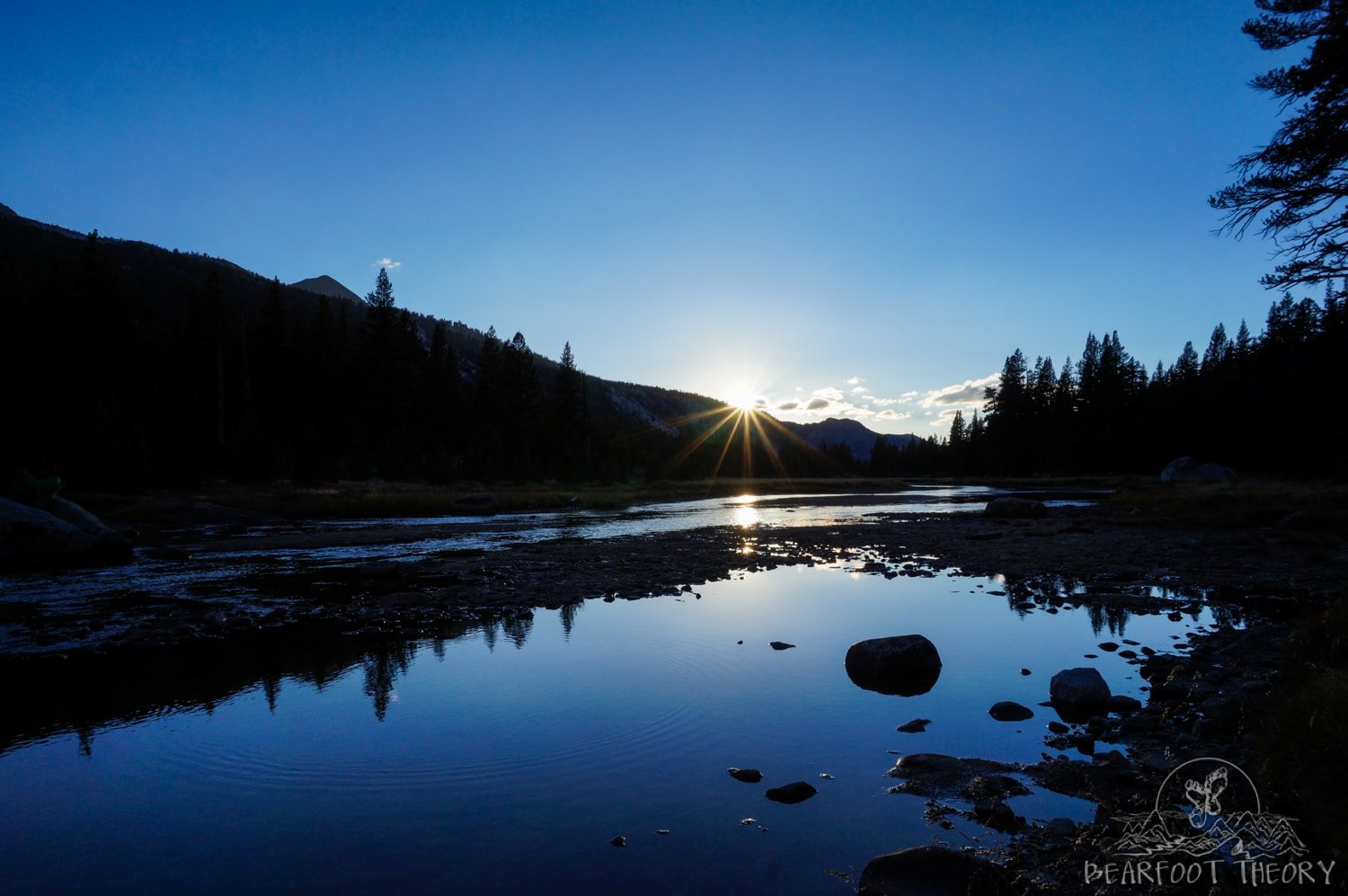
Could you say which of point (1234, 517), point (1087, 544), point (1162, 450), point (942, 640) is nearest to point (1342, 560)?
point (1087, 544)

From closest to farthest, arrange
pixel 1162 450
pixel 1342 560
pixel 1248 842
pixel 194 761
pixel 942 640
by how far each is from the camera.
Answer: pixel 1248 842 < pixel 194 761 < pixel 942 640 < pixel 1342 560 < pixel 1162 450

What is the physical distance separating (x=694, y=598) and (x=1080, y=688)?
27.1 ft

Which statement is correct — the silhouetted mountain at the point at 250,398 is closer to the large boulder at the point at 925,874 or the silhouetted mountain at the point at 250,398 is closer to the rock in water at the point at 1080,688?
the large boulder at the point at 925,874

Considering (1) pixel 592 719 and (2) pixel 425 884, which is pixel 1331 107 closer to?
→ (1) pixel 592 719

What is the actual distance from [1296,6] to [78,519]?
1437 inches

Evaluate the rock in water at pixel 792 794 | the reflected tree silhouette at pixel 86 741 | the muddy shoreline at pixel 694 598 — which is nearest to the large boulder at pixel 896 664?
the muddy shoreline at pixel 694 598

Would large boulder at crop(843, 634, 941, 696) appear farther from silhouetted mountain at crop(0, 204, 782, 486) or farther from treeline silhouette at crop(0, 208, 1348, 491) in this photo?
silhouetted mountain at crop(0, 204, 782, 486)

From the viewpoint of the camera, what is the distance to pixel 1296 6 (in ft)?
43.7

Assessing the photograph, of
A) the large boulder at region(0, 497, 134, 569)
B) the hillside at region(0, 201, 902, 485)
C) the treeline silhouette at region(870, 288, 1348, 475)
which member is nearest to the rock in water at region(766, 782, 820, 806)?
the large boulder at region(0, 497, 134, 569)

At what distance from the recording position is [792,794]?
5387 millimetres

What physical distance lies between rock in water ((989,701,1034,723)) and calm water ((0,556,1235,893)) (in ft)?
0.54

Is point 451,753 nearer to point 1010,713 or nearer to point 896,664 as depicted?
point 896,664

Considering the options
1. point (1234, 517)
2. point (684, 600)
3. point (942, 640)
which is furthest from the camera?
point (1234, 517)

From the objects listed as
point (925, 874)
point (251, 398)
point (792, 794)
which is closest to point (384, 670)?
point (792, 794)
